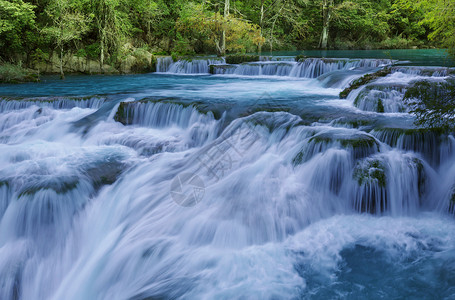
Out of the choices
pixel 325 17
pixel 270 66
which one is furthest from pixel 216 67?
pixel 325 17

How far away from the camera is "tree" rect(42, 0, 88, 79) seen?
14805 millimetres

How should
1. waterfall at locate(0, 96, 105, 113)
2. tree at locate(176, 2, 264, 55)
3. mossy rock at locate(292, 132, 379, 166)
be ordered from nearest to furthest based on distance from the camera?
1. mossy rock at locate(292, 132, 379, 166)
2. waterfall at locate(0, 96, 105, 113)
3. tree at locate(176, 2, 264, 55)

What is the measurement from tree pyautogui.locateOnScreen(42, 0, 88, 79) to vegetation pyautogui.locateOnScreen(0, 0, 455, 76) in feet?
0.12

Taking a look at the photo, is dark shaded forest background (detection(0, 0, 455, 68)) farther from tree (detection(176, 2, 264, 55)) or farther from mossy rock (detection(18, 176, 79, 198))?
mossy rock (detection(18, 176, 79, 198))

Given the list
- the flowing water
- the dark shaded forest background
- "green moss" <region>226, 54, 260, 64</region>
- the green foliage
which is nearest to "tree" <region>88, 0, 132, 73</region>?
the dark shaded forest background

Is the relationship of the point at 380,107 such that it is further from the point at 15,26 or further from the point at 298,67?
the point at 15,26

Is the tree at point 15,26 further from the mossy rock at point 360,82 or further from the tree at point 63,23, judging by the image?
the mossy rock at point 360,82

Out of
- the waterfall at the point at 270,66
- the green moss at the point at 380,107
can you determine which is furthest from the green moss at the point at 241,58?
the green moss at the point at 380,107

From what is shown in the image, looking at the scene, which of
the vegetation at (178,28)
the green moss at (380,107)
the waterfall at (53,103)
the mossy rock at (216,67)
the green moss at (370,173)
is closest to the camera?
the green moss at (370,173)

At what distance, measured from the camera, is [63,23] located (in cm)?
1497

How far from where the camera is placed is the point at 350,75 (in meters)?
12.0

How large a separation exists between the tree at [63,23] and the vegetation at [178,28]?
0.12 feet

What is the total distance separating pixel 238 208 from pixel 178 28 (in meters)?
19.2

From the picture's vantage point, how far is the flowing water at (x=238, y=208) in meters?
3.63
